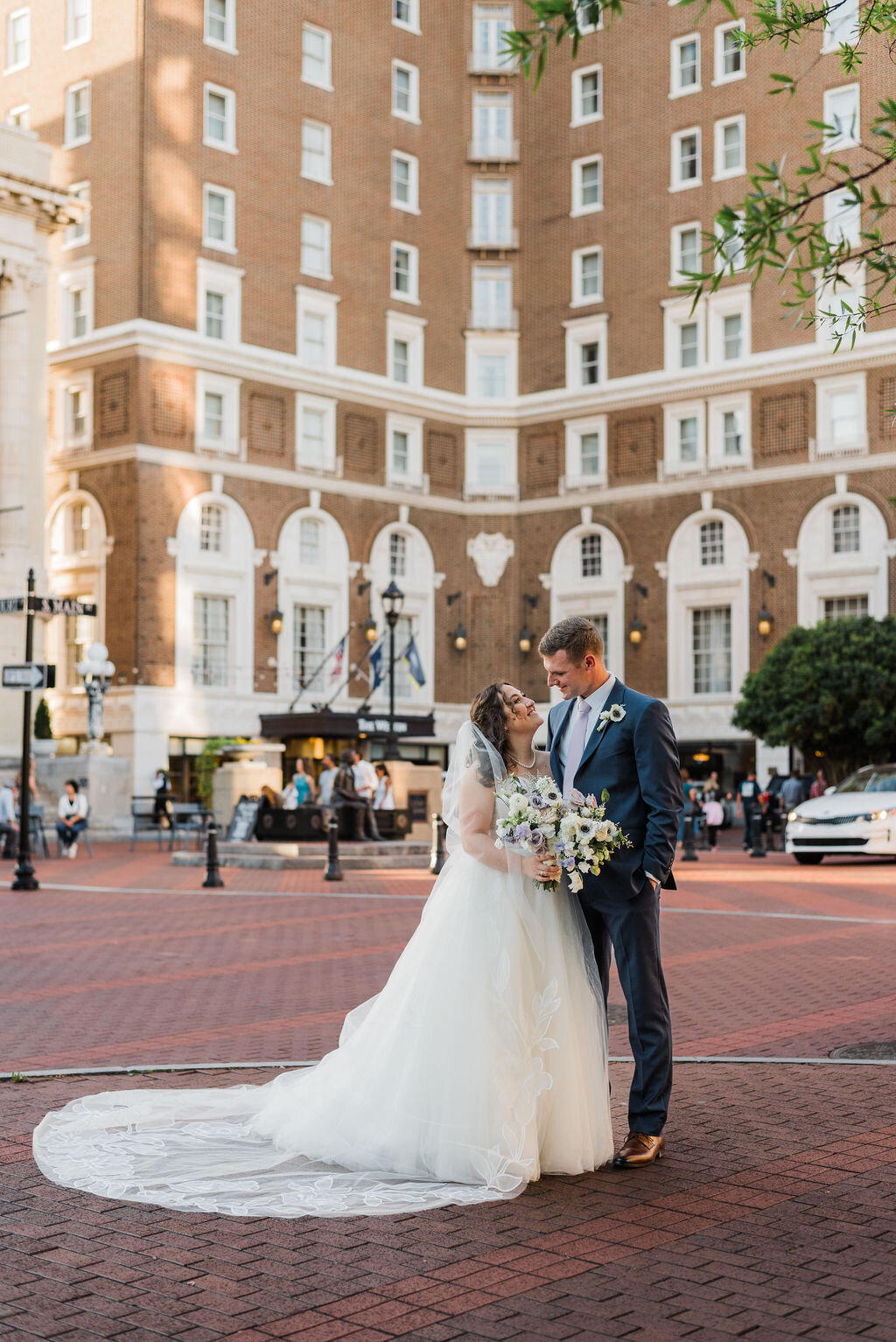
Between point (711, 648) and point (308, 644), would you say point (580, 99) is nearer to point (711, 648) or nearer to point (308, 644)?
point (711, 648)

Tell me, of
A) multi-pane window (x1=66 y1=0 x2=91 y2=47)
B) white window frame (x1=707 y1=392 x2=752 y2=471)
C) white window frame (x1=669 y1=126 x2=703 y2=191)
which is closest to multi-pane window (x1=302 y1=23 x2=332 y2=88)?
multi-pane window (x1=66 y1=0 x2=91 y2=47)

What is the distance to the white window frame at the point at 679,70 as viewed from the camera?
164ft

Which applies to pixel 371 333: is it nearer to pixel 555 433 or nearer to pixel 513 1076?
pixel 555 433

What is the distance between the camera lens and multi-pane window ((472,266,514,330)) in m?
54.2

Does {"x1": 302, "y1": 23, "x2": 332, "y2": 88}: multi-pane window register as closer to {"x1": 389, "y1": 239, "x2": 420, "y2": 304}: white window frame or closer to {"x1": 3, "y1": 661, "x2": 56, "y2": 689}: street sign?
{"x1": 389, "y1": 239, "x2": 420, "y2": 304}: white window frame

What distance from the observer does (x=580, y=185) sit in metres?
53.0

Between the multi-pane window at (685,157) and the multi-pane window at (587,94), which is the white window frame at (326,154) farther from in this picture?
the multi-pane window at (685,157)

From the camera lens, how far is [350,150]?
5109cm

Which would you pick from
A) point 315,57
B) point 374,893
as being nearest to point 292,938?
point 374,893

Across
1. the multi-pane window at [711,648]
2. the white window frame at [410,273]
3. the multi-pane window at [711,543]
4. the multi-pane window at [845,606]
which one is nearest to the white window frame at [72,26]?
the white window frame at [410,273]

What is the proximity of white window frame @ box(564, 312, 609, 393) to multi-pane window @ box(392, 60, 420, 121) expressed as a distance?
29.4 feet

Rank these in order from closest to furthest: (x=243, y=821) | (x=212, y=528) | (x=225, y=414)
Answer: (x=243, y=821)
(x=212, y=528)
(x=225, y=414)

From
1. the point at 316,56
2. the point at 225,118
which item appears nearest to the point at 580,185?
the point at 316,56

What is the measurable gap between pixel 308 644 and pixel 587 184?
18.6 m
